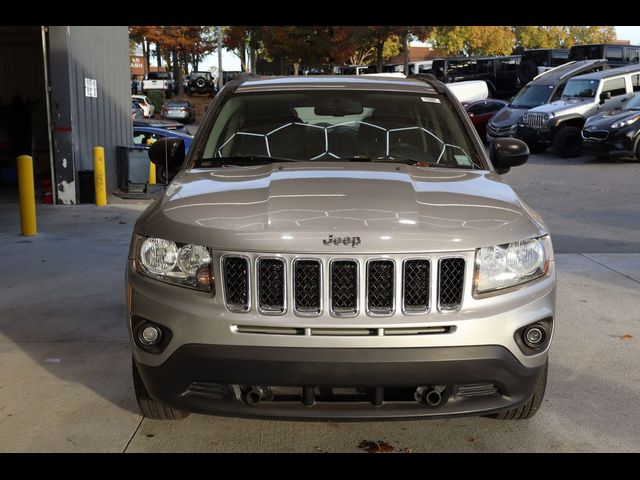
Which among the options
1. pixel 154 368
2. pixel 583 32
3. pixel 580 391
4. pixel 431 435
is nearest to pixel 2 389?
pixel 154 368

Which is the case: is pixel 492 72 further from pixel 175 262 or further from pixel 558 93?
pixel 175 262

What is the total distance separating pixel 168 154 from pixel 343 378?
2.39 meters

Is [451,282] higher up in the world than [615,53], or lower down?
lower down

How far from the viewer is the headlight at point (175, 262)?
335cm

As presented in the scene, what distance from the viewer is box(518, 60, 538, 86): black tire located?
35.0 m

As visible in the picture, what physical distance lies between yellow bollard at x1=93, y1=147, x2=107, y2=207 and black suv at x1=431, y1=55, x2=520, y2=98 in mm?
25227

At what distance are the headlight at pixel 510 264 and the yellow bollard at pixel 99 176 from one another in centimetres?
1035

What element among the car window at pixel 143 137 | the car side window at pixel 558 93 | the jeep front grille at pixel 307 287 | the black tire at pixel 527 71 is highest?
the black tire at pixel 527 71

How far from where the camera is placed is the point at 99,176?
13.0 m

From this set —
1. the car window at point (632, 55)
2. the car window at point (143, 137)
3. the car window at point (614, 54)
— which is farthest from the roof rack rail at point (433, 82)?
the car window at point (632, 55)

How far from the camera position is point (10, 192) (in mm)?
15297

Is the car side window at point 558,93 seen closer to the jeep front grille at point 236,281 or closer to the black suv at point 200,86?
the jeep front grille at point 236,281

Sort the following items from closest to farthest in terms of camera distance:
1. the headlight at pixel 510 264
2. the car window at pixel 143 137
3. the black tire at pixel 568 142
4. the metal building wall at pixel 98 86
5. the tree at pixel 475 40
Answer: the headlight at pixel 510 264
the metal building wall at pixel 98 86
the car window at pixel 143 137
the black tire at pixel 568 142
the tree at pixel 475 40

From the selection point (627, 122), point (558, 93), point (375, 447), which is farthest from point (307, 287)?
point (558, 93)
